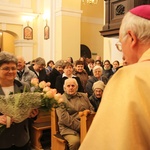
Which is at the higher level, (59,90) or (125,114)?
(125,114)

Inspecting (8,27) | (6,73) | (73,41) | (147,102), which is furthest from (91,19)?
(147,102)

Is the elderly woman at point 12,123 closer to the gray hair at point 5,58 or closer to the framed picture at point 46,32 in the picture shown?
the gray hair at point 5,58

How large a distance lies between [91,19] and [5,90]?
13.0 meters

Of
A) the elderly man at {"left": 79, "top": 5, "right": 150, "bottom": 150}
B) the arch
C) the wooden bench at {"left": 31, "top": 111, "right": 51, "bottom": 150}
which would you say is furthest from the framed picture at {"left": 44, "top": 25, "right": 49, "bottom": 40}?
the elderly man at {"left": 79, "top": 5, "right": 150, "bottom": 150}

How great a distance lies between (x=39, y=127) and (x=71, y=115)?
91 cm

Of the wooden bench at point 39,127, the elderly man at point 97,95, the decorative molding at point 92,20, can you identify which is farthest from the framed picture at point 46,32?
the elderly man at point 97,95

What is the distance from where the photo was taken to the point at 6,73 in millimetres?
2539

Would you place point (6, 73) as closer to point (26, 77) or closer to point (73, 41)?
point (26, 77)

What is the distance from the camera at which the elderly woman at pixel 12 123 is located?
2373mm

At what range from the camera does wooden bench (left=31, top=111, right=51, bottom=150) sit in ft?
15.4

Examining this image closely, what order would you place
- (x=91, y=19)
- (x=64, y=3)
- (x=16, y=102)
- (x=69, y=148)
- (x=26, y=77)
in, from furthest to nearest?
(x=91, y=19) → (x=64, y=3) → (x=26, y=77) → (x=69, y=148) → (x=16, y=102)

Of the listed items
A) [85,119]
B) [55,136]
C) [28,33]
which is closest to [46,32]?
[28,33]

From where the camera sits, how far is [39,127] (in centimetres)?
466

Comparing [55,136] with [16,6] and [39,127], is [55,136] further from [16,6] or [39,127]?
[16,6]
